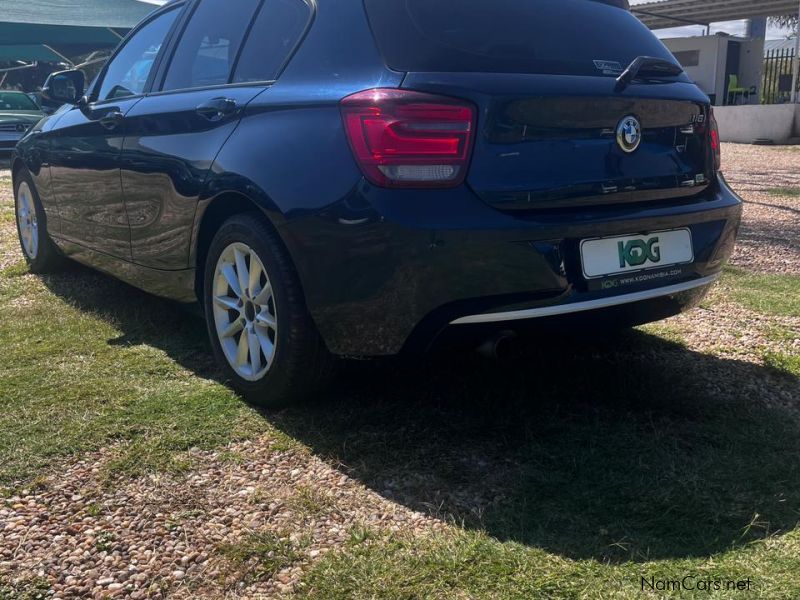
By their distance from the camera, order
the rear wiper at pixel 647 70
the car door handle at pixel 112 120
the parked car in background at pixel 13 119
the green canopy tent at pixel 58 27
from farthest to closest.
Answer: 1. the green canopy tent at pixel 58 27
2. the parked car in background at pixel 13 119
3. the car door handle at pixel 112 120
4. the rear wiper at pixel 647 70

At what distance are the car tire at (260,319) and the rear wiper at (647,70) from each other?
1.33 metres

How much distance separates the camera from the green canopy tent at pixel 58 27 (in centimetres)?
2477

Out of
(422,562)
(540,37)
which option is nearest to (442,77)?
(540,37)

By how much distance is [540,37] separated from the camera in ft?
9.43

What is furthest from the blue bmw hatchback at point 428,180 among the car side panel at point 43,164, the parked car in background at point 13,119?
the parked car in background at point 13,119

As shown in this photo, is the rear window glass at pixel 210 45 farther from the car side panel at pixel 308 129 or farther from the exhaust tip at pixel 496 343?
the exhaust tip at pixel 496 343

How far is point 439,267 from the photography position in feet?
8.22

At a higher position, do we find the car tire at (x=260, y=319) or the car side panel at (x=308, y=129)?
the car side panel at (x=308, y=129)

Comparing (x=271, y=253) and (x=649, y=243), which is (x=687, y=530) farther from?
(x=271, y=253)

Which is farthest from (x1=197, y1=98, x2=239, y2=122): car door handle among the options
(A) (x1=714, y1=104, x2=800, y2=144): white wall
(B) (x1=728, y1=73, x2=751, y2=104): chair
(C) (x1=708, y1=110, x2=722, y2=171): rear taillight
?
(B) (x1=728, y1=73, x2=751, y2=104): chair

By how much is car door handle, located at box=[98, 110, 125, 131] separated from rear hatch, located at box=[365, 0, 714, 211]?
5.91ft

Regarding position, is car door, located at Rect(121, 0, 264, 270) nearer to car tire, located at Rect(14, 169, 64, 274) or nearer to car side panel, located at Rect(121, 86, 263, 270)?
car side panel, located at Rect(121, 86, 263, 270)

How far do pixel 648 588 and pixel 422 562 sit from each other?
57cm

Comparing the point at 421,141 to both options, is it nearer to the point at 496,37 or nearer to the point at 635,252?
the point at 496,37
